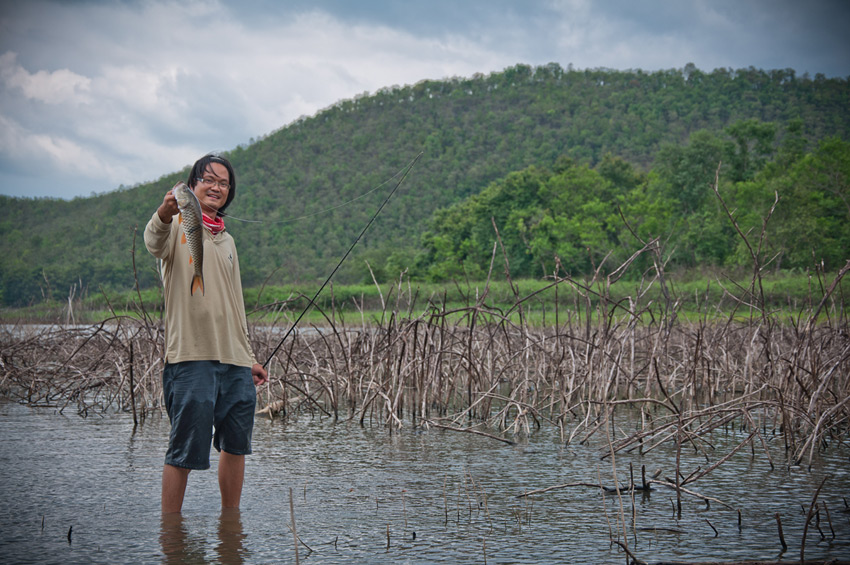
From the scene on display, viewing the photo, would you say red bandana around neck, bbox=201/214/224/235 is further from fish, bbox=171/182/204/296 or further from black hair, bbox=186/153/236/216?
fish, bbox=171/182/204/296

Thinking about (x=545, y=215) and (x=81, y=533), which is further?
(x=545, y=215)

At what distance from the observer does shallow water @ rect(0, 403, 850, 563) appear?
3.15m

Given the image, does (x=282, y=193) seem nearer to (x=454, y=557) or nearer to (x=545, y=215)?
(x=545, y=215)

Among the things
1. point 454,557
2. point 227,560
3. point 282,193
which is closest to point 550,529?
point 454,557

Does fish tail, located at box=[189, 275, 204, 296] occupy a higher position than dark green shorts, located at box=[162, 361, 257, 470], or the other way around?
fish tail, located at box=[189, 275, 204, 296]

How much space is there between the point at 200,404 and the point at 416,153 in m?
51.1

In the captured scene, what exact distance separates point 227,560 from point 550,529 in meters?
1.50

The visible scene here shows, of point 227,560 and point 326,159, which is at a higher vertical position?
point 326,159

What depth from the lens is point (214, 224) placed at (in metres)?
3.38

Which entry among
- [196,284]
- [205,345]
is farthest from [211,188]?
[205,345]

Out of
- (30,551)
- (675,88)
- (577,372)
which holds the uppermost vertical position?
(675,88)

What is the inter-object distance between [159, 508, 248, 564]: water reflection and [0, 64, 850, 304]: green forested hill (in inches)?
1819

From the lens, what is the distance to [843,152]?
39.8 metres

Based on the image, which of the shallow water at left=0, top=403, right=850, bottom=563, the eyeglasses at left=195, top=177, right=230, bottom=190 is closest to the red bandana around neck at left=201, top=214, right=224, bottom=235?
the eyeglasses at left=195, top=177, right=230, bottom=190
